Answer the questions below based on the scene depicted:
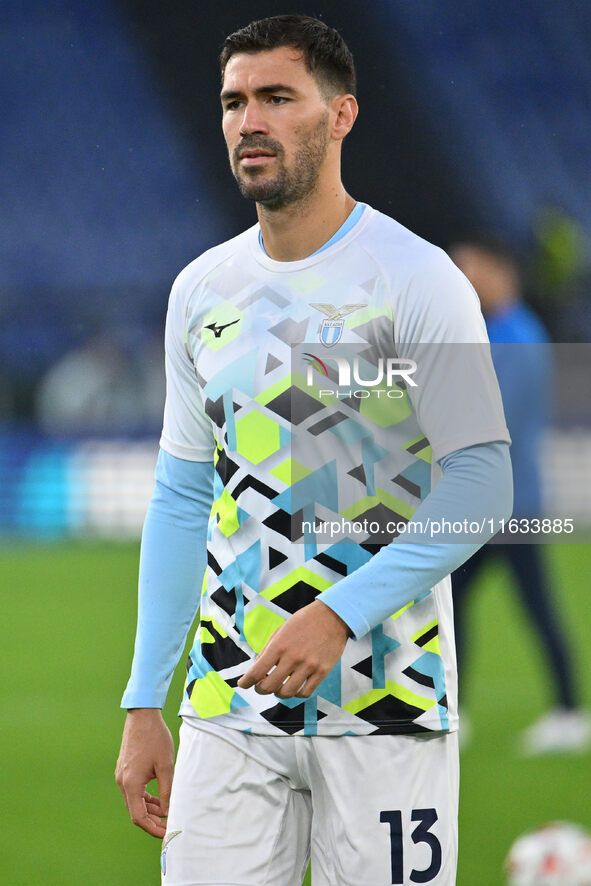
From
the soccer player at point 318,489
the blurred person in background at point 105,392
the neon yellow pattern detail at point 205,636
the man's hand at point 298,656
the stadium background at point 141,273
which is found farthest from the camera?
the blurred person in background at point 105,392

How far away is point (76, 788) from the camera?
15.5 ft

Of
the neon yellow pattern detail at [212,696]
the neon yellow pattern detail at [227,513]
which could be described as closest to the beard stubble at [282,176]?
the neon yellow pattern detail at [227,513]

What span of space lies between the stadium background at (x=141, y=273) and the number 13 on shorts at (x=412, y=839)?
5.78ft

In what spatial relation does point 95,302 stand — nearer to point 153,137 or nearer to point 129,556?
point 153,137

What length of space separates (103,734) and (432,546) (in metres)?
4.03

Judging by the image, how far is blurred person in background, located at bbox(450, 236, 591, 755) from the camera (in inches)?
183

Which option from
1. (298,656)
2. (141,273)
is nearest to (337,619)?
(298,656)

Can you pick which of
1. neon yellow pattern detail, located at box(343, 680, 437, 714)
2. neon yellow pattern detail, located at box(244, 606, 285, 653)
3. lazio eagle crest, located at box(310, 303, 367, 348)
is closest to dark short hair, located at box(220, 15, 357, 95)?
lazio eagle crest, located at box(310, 303, 367, 348)

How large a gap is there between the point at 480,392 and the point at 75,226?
19888mm

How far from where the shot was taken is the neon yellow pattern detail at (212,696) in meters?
1.98

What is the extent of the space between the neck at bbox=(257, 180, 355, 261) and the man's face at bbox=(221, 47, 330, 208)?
1 cm

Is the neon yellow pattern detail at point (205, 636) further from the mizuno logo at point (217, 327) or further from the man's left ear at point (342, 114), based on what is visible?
the man's left ear at point (342, 114)

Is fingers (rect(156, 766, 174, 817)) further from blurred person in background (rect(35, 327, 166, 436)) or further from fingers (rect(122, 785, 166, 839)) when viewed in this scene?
blurred person in background (rect(35, 327, 166, 436))

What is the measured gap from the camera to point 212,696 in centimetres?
200
